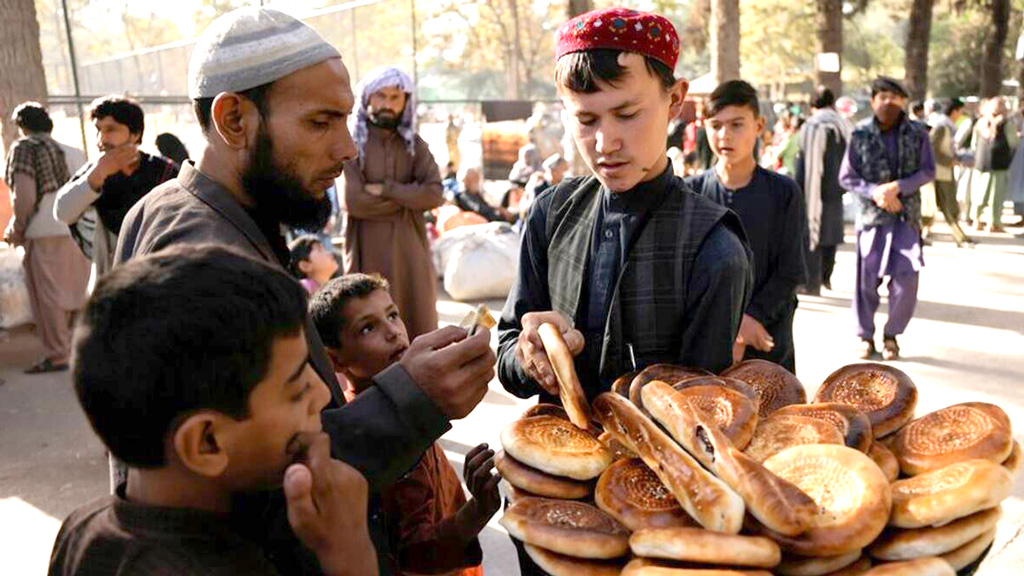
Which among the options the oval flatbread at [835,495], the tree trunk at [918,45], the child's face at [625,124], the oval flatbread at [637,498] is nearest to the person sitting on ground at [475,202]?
the child's face at [625,124]

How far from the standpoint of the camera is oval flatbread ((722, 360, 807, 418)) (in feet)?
5.59

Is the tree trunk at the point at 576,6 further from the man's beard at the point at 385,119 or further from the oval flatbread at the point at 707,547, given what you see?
the oval flatbread at the point at 707,547

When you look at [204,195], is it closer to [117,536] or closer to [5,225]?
[117,536]

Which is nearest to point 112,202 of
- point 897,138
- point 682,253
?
point 682,253

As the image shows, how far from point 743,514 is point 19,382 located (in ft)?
21.4

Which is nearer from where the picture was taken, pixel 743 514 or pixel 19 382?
pixel 743 514

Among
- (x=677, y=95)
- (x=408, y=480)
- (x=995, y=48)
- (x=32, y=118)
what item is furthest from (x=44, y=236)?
(x=995, y=48)

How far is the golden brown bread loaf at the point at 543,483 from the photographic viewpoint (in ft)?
4.90

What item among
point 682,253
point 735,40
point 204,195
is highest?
point 735,40

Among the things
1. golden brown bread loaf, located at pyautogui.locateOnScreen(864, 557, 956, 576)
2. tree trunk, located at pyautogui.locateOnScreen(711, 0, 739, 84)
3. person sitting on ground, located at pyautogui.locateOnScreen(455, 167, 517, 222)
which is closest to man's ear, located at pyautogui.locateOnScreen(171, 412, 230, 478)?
golden brown bread loaf, located at pyautogui.locateOnScreen(864, 557, 956, 576)

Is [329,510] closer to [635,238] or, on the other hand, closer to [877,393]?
[635,238]

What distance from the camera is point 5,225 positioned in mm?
7926

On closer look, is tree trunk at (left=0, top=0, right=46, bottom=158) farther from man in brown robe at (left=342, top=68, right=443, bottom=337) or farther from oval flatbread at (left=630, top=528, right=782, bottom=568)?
oval flatbread at (left=630, top=528, right=782, bottom=568)

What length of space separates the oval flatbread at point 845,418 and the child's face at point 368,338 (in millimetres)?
1145
